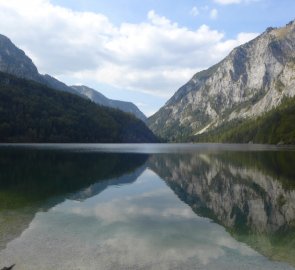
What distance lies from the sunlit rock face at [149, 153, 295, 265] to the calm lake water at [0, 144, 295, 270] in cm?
9

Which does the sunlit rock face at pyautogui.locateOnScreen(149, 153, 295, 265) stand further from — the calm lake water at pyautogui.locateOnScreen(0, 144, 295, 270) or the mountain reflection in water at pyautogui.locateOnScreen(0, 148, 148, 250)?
the mountain reflection in water at pyautogui.locateOnScreen(0, 148, 148, 250)

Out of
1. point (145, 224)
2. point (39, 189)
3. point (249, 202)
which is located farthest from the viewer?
point (39, 189)

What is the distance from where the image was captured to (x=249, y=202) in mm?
43125

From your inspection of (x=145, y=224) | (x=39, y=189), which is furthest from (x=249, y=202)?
(x=39, y=189)

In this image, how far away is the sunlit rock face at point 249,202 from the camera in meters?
27.2

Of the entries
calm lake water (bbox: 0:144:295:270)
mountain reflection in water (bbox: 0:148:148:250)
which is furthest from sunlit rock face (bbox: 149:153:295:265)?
mountain reflection in water (bbox: 0:148:148:250)

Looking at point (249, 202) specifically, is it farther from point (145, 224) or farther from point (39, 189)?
point (39, 189)

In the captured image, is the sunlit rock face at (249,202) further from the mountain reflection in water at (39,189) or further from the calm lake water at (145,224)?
the mountain reflection in water at (39,189)

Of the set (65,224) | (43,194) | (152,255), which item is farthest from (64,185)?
(152,255)

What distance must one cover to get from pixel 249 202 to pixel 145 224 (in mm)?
17330

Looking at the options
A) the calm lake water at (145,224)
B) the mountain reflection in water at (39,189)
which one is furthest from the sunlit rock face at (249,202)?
the mountain reflection in water at (39,189)

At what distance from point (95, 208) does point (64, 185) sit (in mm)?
17919

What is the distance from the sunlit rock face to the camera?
89.4 feet

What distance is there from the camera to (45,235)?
26031 millimetres
